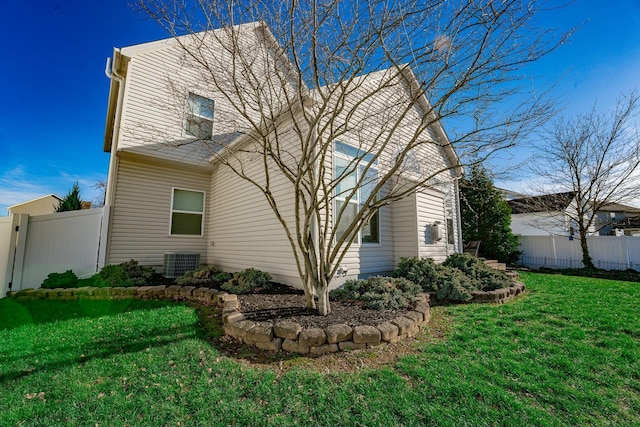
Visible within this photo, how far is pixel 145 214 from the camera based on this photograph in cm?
826

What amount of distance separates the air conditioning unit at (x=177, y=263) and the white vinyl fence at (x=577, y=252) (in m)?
14.5

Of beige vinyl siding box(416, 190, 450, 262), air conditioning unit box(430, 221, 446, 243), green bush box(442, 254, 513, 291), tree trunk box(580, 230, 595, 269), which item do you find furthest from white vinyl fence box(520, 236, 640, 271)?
air conditioning unit box(430, 221, 446, 243)

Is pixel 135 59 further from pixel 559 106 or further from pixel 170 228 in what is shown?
pixel 559 106

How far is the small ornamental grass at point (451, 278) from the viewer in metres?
5.36

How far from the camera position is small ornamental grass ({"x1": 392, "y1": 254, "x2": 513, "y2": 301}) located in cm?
536

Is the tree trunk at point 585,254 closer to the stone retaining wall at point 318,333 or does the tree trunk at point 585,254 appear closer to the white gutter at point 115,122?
the stone retaining wall at point 318,333

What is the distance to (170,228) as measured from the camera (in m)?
8.67

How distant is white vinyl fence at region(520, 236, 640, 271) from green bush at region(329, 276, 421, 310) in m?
11.0

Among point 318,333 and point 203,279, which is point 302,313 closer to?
point 318,333

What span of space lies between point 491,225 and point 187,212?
13.3 m

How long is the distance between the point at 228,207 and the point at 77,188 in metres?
9.54

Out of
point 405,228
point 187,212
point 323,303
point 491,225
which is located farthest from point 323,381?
point 491,225

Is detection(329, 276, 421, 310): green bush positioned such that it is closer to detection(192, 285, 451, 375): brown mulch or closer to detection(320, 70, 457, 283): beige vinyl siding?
detection(192, 285, 451, 375): brown mulch

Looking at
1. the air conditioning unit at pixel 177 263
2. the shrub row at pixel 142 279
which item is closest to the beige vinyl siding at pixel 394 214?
the shrub row at pixel 142 279
